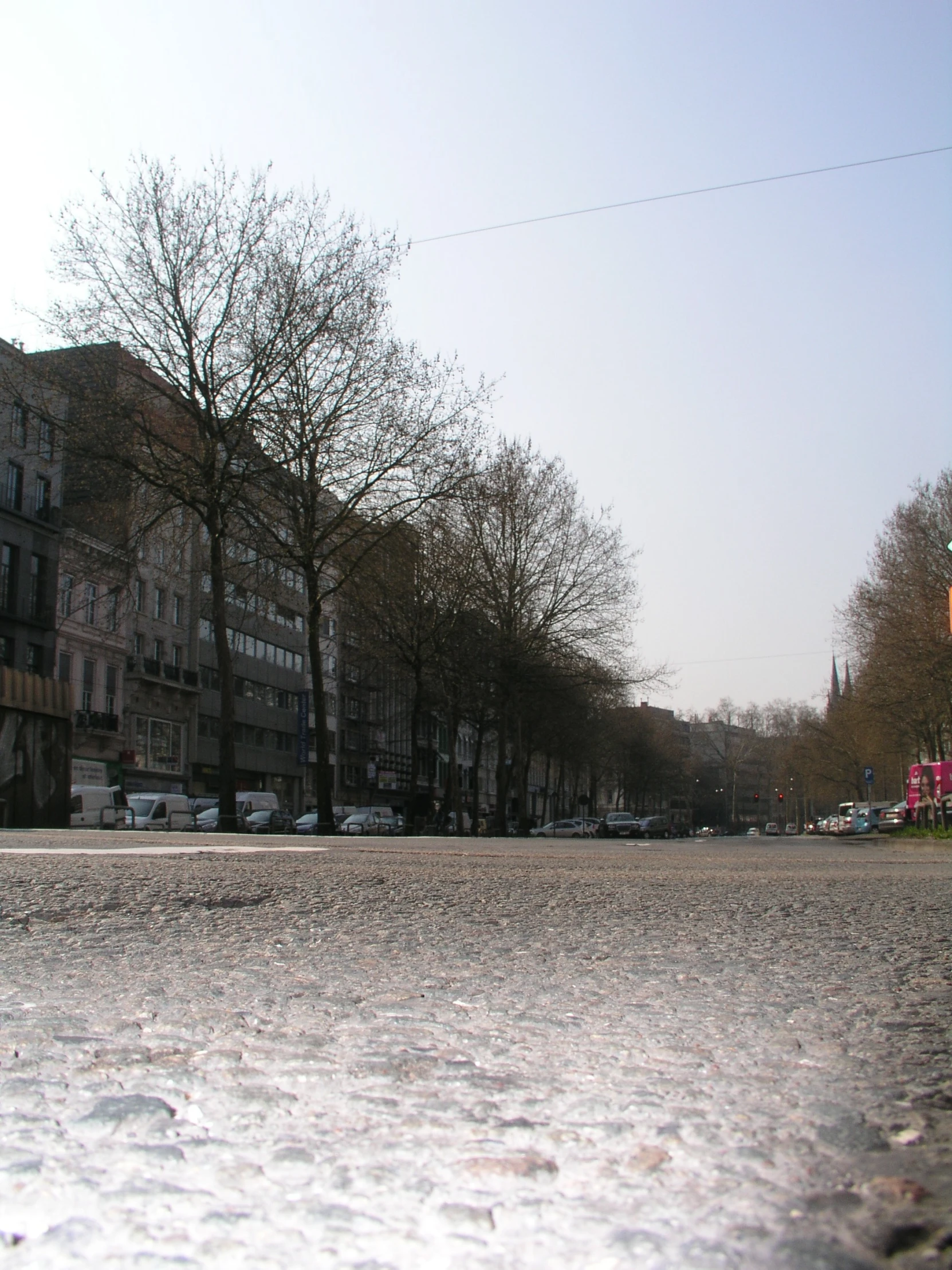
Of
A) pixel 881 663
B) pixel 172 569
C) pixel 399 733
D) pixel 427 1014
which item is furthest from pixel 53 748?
pixel 399 733

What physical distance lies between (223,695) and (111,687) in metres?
28.1

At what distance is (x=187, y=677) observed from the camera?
61312mm

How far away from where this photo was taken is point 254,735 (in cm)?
7031

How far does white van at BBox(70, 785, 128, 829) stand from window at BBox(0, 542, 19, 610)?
12585mm

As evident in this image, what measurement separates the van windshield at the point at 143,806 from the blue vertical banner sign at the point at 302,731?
3227 cm

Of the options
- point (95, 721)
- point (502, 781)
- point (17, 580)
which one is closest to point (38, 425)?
point (17, 580)

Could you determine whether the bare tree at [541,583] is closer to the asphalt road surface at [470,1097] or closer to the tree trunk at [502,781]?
the tree trunk at [502,781]

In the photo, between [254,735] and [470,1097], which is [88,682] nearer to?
[254,735]

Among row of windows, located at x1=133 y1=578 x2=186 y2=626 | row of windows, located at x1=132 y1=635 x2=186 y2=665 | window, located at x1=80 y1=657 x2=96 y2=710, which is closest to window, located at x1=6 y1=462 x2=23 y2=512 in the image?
window, located at x1=80 y1=657 x2=96 y2=710

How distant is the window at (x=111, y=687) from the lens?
181ft

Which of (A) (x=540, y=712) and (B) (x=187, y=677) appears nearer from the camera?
(A) (x=540, y=712)

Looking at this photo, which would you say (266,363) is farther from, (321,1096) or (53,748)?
(321,1096)

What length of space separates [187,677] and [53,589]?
454 inches

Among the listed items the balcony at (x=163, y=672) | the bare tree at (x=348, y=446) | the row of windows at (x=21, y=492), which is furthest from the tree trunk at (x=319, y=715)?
the balcony at (x=163, y=672)
